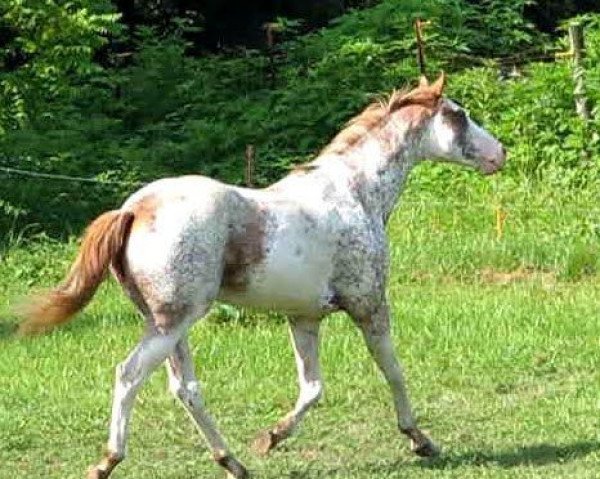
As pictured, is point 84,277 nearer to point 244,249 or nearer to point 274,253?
point 244,249

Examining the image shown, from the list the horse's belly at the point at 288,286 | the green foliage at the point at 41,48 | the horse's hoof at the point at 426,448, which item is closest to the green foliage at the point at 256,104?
the green foliage at the point at 41,48

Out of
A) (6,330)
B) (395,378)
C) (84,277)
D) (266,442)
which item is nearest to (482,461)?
(395,378)

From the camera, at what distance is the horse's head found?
9172 millimetres


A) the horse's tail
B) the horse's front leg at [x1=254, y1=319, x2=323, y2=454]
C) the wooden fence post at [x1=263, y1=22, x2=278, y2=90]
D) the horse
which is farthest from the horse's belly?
the wooden fence post at [x1=263, y1=22, x2=278, y2=90]

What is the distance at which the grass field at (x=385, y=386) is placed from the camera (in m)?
8.87

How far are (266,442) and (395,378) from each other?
718 mm

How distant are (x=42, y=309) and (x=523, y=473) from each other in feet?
7.79

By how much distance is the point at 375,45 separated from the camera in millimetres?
23156

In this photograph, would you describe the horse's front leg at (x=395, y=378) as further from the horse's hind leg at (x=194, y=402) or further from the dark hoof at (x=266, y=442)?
the horse's hind leg at (x=194, y=402)

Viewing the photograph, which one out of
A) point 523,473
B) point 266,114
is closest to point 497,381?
point 523,473

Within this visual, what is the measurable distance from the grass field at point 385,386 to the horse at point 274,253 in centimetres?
42

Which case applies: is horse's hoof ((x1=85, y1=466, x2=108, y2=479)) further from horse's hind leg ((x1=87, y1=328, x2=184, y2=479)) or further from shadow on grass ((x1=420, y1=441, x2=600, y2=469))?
shadow on grass ((x1=420, y1=441, x2=600, y2=469))

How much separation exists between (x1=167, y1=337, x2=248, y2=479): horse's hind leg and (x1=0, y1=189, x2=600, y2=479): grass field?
0.81 feet

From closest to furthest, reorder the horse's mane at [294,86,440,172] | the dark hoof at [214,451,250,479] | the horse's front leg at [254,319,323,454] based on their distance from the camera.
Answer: the dark hoof at [214,451,250,479] → the horse's front leg at [254,319,323,454] → the horse's mane at [294,86,440,172]
